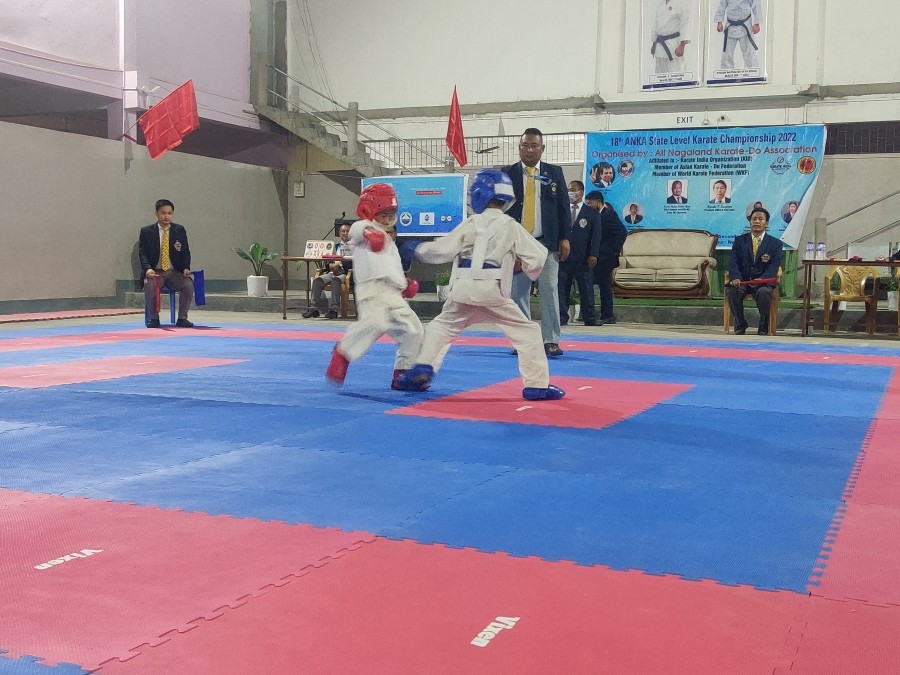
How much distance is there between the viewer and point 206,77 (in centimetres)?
1848

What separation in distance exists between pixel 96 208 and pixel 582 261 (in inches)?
330

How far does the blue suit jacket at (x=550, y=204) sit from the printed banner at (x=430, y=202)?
759 centimetres

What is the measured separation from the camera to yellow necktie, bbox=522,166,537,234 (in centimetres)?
802

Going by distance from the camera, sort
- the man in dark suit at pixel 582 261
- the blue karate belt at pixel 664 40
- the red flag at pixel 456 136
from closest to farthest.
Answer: the man in dark suit at pixel 582 261 < the red flag at pixel 456 136 < the blue karate belt at pixel 664 40

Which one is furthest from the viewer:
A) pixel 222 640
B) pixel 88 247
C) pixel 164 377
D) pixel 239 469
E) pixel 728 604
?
pixel 88 247

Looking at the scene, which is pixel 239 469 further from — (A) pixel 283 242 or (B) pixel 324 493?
(A) pixel 283 242

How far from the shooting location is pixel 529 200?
316 inches

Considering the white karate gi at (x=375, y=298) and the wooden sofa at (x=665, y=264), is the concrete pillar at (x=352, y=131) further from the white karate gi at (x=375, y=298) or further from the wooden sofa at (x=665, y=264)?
the white karate gi at (x=375, y=298)

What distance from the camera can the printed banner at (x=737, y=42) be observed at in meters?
17.5

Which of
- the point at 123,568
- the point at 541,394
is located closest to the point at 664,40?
the point at 541,394

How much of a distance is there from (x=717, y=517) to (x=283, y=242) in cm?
1785

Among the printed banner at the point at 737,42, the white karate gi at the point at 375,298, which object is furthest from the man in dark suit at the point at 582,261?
the printed banner at the point at 737,42

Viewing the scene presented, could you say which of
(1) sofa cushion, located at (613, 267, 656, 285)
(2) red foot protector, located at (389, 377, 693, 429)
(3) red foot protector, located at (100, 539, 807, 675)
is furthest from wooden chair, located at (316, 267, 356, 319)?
(3) red foot protector, located at (100, 539, 807, 675)

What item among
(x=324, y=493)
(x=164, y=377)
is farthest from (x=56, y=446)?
(x=164, y=377)
